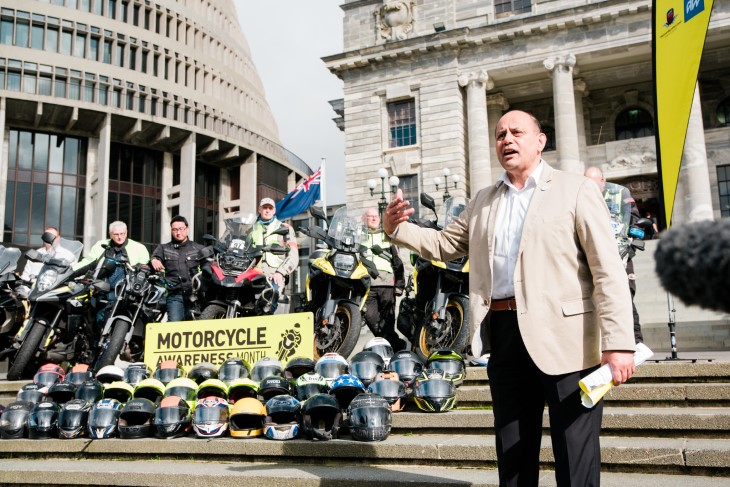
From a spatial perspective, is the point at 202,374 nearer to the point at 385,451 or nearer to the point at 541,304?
the point at 385,451

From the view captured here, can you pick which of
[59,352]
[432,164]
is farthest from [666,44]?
[432,164]

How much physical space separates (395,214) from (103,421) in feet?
13.9

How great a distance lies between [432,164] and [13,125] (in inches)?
1070

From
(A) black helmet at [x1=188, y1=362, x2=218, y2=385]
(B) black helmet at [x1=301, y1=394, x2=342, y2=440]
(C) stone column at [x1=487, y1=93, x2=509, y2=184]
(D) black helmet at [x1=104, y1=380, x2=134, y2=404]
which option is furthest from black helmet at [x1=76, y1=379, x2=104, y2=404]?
(C) stone column at [x1=487, y1=93, x2=509, y2=184]

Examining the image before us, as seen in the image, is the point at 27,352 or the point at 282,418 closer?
the point at 282,418

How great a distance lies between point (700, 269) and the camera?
1008mm

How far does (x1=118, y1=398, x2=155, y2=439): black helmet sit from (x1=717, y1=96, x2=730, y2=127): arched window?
97.5ft

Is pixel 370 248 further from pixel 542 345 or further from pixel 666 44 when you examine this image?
pixel 542 345

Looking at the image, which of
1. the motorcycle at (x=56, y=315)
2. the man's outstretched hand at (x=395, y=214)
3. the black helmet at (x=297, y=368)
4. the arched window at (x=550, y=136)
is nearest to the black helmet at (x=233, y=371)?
the black helmet at (x=297, y=368)

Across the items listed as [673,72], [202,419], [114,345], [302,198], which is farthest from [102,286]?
[302,198]

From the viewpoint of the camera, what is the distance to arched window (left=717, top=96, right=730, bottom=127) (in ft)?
96.5

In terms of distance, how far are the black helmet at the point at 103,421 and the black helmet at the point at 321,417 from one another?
1.89m

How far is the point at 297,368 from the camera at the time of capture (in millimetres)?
6984

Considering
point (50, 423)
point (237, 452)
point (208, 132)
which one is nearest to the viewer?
point (237, 452)
